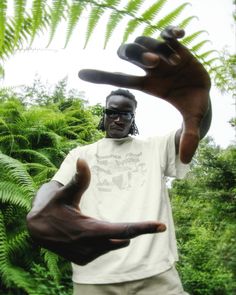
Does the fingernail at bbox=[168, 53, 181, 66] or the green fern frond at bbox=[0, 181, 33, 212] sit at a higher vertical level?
the fingernail at bbox=[168, 53, 181, 66]

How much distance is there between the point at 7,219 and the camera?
302 cm

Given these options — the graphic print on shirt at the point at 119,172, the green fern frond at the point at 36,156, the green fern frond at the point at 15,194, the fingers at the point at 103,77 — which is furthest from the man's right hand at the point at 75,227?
the green fern frond at the point at 36,156

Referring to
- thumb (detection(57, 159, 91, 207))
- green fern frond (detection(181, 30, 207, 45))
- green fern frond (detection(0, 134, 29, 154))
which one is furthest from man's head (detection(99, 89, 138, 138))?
green fern frond (detection(0, 134, 29, 154))

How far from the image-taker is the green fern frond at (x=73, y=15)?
2.27 feet

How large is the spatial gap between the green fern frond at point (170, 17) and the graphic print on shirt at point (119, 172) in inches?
45.8

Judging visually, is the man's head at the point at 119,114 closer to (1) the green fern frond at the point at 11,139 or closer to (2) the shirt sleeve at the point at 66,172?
(2) the shirt sleeve at the point at 66,172

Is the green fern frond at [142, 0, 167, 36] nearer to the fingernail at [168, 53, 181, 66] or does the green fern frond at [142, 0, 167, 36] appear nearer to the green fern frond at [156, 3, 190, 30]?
the green fern frond at [156, 3, 190, 30]

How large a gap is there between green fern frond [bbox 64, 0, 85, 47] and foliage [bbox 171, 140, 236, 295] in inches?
222

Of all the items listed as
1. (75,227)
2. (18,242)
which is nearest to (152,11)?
(75,227)

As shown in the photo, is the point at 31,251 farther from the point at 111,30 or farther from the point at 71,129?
the point at 111,30

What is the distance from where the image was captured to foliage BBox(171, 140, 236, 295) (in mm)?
7031

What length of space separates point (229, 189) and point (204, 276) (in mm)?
3895

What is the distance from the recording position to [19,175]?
2.91 metres

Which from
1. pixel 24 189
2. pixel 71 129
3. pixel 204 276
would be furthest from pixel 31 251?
pixel 204 276
